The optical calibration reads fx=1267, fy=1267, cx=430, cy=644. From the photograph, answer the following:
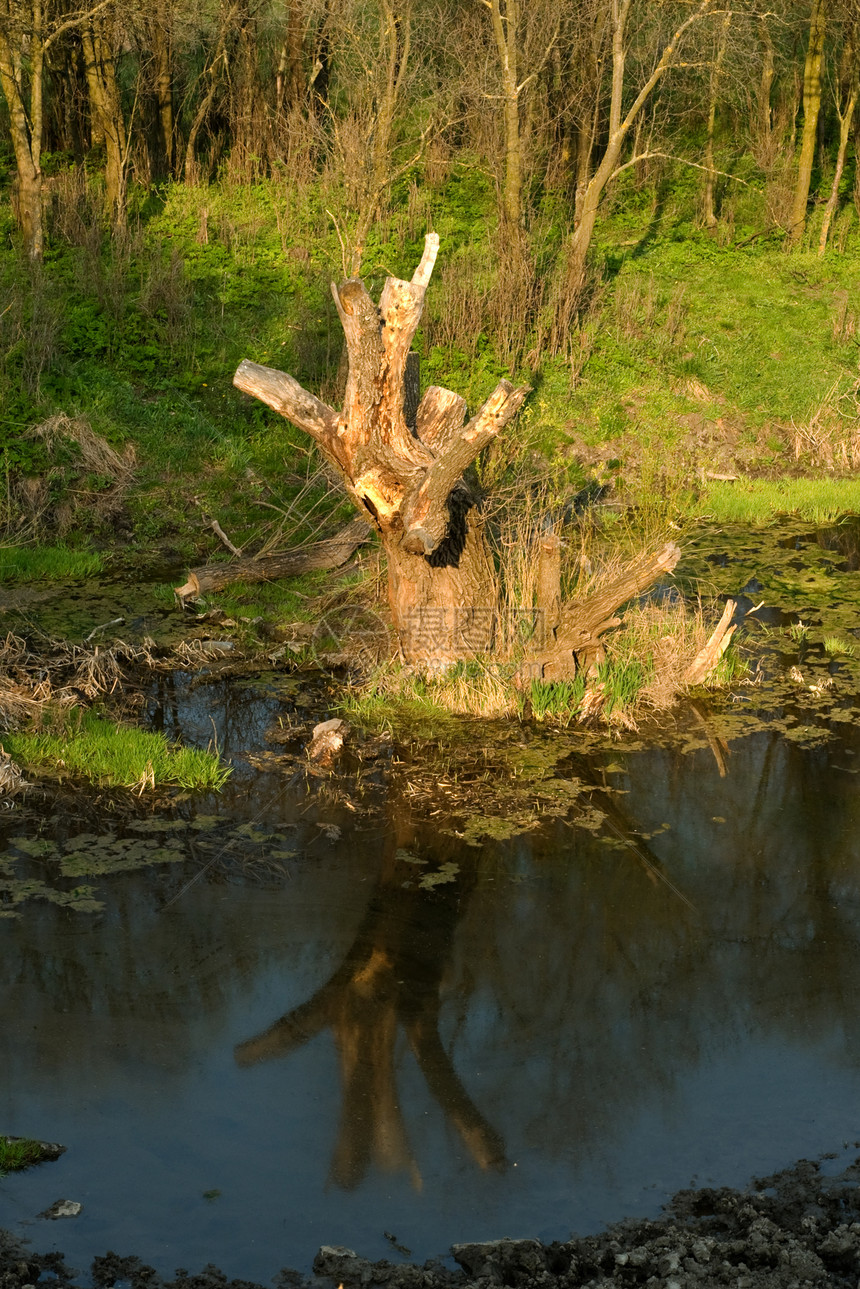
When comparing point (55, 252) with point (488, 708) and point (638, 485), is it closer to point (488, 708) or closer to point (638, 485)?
point (638, 485)

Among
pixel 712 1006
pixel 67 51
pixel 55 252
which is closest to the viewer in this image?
pixel 712 1006

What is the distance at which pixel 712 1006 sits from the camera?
5297mm

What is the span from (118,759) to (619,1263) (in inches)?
173

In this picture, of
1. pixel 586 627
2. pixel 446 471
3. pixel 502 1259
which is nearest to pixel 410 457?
pixel 446 471

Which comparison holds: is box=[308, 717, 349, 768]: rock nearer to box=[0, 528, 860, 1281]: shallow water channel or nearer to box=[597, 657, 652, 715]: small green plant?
box=[0, 528, 860, 1281]: shallow water channel

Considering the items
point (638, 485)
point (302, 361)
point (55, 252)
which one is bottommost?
point (638, 485)

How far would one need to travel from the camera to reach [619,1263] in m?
3.74

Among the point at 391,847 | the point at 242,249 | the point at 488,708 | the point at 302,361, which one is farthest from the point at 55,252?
the point at 391,847

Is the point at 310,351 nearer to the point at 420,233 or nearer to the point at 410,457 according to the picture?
the point at 420,233

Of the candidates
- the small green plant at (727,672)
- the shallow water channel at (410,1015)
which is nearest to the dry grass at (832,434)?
the small green plant at (727,672)

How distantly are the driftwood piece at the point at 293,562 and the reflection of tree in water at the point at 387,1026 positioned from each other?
457 centimetres

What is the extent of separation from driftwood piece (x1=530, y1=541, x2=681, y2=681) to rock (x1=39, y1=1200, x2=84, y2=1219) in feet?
16.2

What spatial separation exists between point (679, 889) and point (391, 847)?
→ 1.48 metres

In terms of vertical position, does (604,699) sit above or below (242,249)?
below
